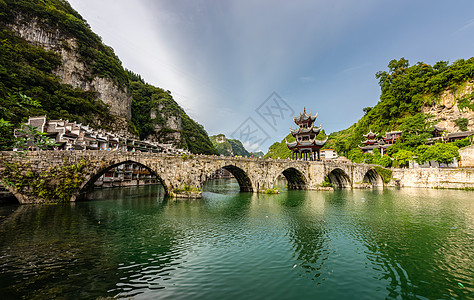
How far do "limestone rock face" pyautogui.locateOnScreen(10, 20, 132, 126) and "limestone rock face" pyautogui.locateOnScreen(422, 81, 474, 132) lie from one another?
85.4 m

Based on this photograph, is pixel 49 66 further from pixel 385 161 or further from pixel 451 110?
pixel 451 110

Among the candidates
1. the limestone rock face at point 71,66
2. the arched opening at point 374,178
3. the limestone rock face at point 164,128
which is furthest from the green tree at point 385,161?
the limestone rock face at point 71,66

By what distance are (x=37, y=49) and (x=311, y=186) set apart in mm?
70326

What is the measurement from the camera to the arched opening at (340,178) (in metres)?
46.9

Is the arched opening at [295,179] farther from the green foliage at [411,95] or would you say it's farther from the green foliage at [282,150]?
the green foliage at [282,150]

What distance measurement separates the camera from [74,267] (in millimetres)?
9508

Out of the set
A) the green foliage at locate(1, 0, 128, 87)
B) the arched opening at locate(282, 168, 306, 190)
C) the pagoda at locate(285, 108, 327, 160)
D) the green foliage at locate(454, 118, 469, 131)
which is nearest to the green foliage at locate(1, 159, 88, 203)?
the arched opening at locate(282, 168, 306, 190)

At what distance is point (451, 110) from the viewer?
176 ft

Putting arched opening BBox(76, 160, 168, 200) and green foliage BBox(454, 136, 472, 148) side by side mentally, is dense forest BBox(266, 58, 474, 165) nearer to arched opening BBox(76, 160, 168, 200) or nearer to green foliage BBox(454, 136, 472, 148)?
green foliage BBox(454, 136, 472, 148)

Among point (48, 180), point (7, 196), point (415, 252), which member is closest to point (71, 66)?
point (7, 196)

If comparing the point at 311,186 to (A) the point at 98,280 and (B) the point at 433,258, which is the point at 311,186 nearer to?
(B) the point at 433,258

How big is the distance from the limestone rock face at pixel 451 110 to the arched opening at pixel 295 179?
133 ft

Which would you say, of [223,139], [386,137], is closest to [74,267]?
[386,137]

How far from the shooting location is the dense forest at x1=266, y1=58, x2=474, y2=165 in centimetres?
5288
